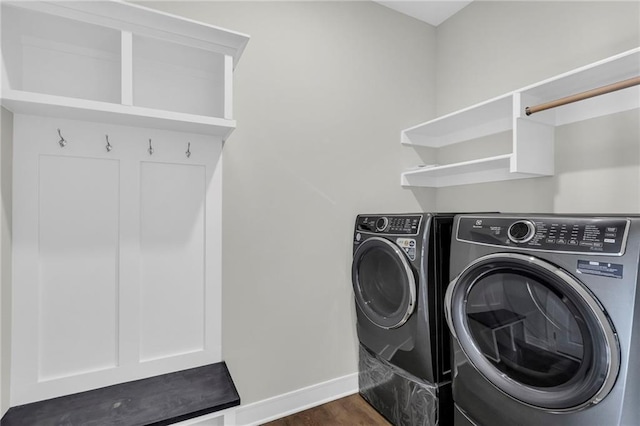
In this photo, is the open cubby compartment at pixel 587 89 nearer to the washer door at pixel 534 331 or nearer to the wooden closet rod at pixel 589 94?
the wooden closet rod at pixel 589 94

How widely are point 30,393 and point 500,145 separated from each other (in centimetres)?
284

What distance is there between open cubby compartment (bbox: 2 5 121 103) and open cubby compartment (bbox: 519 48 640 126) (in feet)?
6.61

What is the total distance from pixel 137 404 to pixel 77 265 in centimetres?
67

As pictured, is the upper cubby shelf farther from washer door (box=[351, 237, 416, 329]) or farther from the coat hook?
washer door (box=[351, 237, 416, 329])

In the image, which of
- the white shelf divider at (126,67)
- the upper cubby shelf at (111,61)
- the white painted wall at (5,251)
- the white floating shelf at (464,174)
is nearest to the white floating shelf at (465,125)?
the white floating shelf at (464,174)

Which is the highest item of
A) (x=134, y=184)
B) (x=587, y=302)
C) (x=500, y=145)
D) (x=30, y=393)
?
(x=500, y=145)

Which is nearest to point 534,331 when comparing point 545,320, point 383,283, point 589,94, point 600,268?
point 545,320

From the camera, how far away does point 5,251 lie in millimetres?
1286

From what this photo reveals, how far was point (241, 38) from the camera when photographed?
1460 mm

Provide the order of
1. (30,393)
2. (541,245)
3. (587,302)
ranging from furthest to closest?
(30,393)
(541,245)
(587,302)

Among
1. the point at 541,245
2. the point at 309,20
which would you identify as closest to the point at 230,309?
the point at 541,245

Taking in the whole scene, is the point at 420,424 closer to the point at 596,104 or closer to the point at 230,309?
the point at 230,309

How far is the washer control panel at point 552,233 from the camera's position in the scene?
103 cm

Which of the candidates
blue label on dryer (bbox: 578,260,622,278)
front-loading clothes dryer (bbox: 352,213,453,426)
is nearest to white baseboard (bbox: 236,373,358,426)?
front-loading clothes dryer (bbox: 352,213,453,426)
